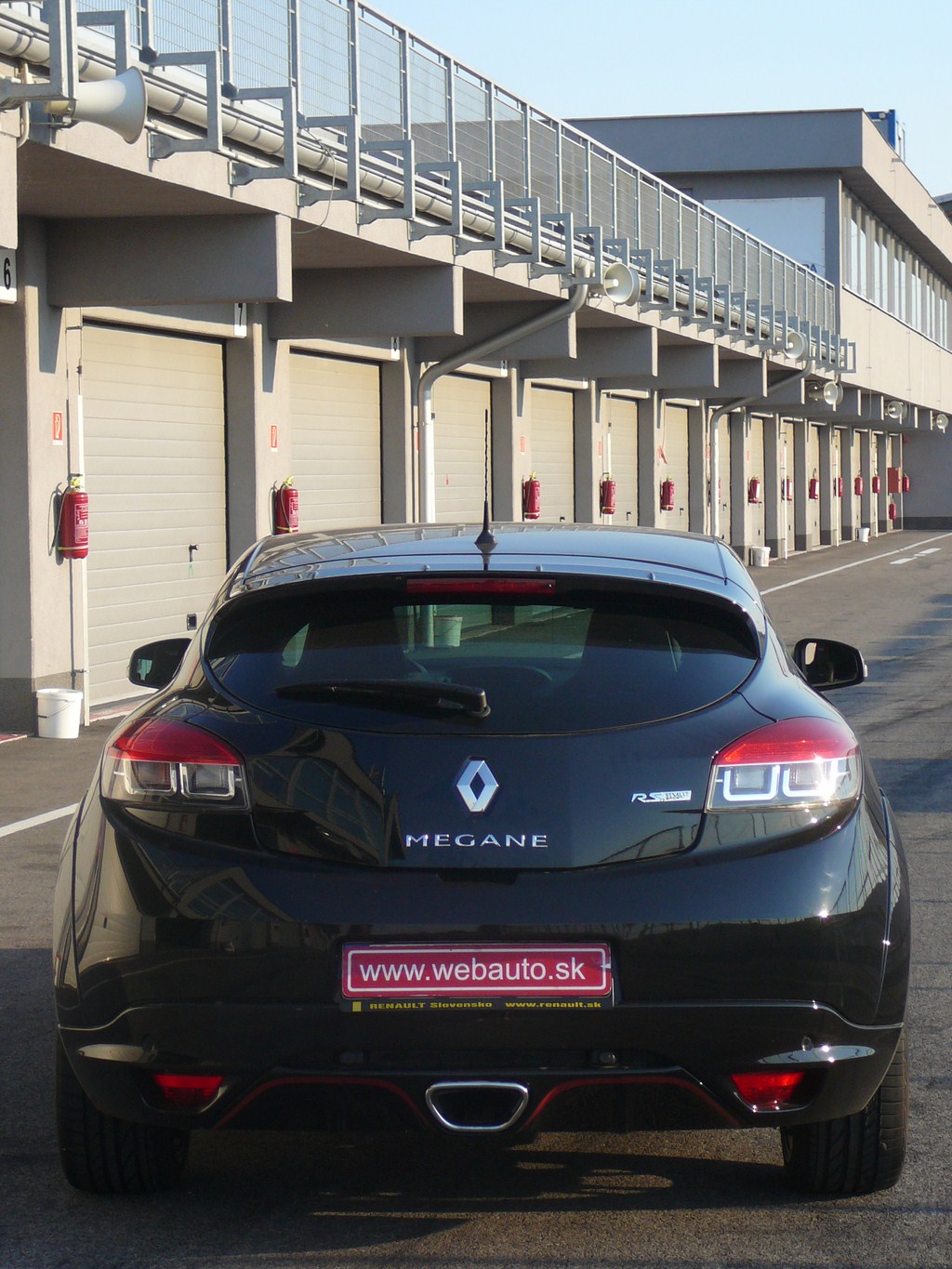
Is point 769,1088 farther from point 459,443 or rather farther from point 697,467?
point 697,467

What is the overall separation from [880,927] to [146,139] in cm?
867

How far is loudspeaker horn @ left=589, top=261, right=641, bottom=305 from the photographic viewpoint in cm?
1911

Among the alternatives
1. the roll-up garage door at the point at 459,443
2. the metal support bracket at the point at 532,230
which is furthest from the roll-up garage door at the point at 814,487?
the metal support bracket at the point at 532,230

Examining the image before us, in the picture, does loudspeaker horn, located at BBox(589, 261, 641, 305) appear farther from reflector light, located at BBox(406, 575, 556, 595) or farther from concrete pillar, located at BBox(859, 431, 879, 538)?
concrete pillar, located at BBox(859, 431, 879, 538)

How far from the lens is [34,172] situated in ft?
36.5

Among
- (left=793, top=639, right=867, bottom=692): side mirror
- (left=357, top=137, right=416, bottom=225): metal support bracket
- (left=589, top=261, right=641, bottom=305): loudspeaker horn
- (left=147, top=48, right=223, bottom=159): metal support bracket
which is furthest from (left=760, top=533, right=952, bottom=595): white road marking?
(left=793, top=639, right=867, bottom=692): side mirror

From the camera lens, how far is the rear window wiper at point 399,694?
369cm

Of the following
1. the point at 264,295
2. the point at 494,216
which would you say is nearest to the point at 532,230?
the point at 494,216

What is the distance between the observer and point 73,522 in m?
13.4

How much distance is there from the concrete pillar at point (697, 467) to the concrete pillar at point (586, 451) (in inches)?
324

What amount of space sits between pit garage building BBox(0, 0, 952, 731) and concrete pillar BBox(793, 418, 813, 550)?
20.7 m

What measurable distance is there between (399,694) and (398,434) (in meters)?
17.7

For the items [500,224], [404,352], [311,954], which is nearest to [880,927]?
[311,954]

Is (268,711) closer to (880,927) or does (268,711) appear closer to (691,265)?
(880,927)
